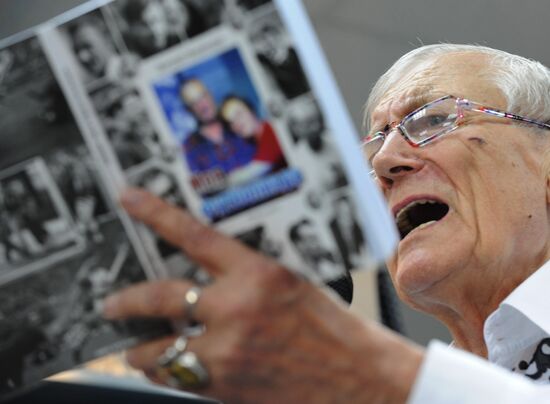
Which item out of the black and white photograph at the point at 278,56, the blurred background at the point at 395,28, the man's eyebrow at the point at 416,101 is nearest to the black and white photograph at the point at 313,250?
the black and white photograph at the point at 278,56

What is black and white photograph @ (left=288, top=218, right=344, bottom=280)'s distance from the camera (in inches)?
26.1

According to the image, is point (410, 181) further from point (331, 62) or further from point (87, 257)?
point (331, 62)

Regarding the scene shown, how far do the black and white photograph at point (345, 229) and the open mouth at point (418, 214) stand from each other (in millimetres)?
791

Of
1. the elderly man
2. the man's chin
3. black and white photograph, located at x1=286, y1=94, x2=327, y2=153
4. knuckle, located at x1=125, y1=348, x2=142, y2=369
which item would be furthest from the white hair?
knuckle, located at x1=125, y1=348, x2=142, y2=369

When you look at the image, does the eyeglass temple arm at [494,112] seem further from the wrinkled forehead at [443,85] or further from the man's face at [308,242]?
the man's face at [308,242]

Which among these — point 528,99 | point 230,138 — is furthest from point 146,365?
point 528,99

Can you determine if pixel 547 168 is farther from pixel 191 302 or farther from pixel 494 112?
pixel 191 302

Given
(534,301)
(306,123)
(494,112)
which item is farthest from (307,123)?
(494,112)

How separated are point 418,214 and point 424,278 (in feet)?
0.69

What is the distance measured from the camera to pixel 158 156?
68 centimetres

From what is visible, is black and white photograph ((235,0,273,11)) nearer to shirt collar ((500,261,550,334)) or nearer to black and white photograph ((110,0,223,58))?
black and white photograph ((110,0,223,58))

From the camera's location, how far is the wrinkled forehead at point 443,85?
60.0 inches

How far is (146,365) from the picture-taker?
26.4 inches

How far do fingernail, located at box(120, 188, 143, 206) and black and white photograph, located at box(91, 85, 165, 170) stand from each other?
0.07 feet
